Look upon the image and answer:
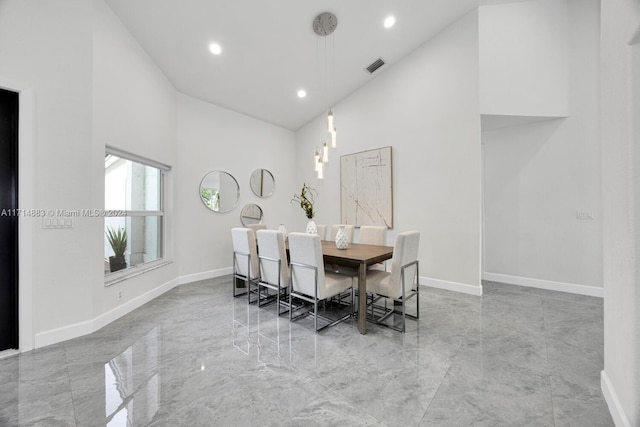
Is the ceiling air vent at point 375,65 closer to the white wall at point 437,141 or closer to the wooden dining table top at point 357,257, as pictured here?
the white wall at point 437,141

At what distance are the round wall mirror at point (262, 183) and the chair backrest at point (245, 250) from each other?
1965 millimetres

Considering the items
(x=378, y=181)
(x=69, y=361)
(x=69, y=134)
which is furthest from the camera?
(x=378, y=181)

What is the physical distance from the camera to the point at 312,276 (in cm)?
261

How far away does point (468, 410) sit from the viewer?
1.54m

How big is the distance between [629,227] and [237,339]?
9.20 ft

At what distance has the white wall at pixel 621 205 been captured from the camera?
4.09 ft

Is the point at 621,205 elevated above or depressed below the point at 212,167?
below

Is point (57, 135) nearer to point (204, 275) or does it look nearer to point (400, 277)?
point (204, 275)

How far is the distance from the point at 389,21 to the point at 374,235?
117 inches

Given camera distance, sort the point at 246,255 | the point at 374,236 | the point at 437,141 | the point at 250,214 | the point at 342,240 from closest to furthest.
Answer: the point at 342,240
the point at 246,255
the point at 374,236
the point at 437,141
the point at 250,214

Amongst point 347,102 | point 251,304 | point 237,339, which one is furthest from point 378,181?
point 237,339

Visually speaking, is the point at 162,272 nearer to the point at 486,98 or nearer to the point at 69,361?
the point at 69,361

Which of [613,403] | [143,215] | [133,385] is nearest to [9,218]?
[143,215]

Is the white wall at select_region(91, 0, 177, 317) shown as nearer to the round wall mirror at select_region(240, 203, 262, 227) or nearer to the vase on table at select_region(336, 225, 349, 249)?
the round wall mirror at select_region(240, 203, 262, 227)
